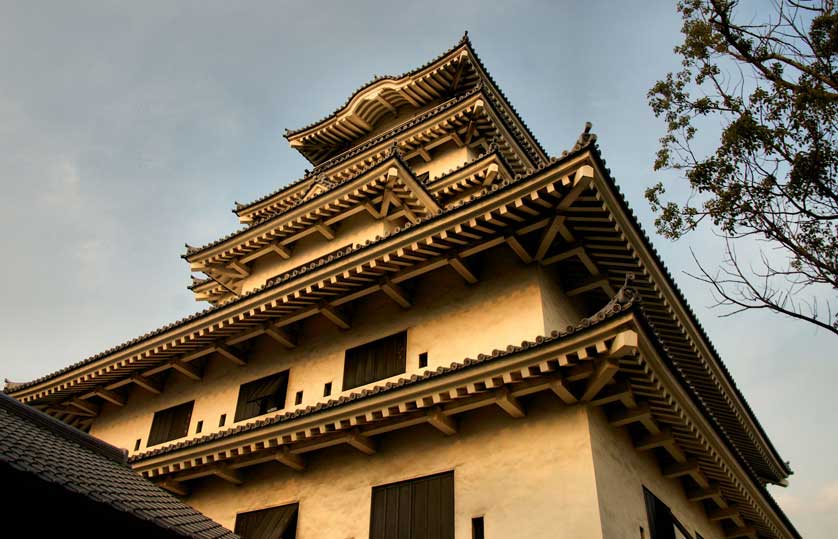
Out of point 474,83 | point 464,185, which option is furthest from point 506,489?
point 474,83

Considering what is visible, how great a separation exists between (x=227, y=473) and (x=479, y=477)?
564cm

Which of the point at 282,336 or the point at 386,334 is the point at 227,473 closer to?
the point at 282,336

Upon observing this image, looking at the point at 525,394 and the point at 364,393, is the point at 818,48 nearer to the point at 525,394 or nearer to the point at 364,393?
the point at 525,394

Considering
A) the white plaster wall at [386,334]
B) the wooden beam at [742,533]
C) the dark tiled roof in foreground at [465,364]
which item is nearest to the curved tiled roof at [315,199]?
the white plaster wall at [386,334]

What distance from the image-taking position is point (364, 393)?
1109cm

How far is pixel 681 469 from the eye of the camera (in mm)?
12055

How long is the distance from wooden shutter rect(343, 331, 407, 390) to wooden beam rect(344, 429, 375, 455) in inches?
77.0

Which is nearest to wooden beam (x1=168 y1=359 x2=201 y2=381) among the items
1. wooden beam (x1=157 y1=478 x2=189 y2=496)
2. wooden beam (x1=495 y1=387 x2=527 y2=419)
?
wooden beam (x1=157 y1=478 x2=189 y2=496)

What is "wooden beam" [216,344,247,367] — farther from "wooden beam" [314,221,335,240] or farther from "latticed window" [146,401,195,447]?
"wooden beam" [314,221,335,240]

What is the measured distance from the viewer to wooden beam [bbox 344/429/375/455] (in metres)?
11.6

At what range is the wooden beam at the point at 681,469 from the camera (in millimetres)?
11984

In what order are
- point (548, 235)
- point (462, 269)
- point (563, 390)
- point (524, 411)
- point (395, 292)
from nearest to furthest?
point (563, 390)
point (524, 411)
point (548, 235)
point (462, 269)
point (395, 292)

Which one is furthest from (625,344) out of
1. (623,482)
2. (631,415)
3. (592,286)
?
(592,286)

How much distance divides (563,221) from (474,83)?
41.5ft
